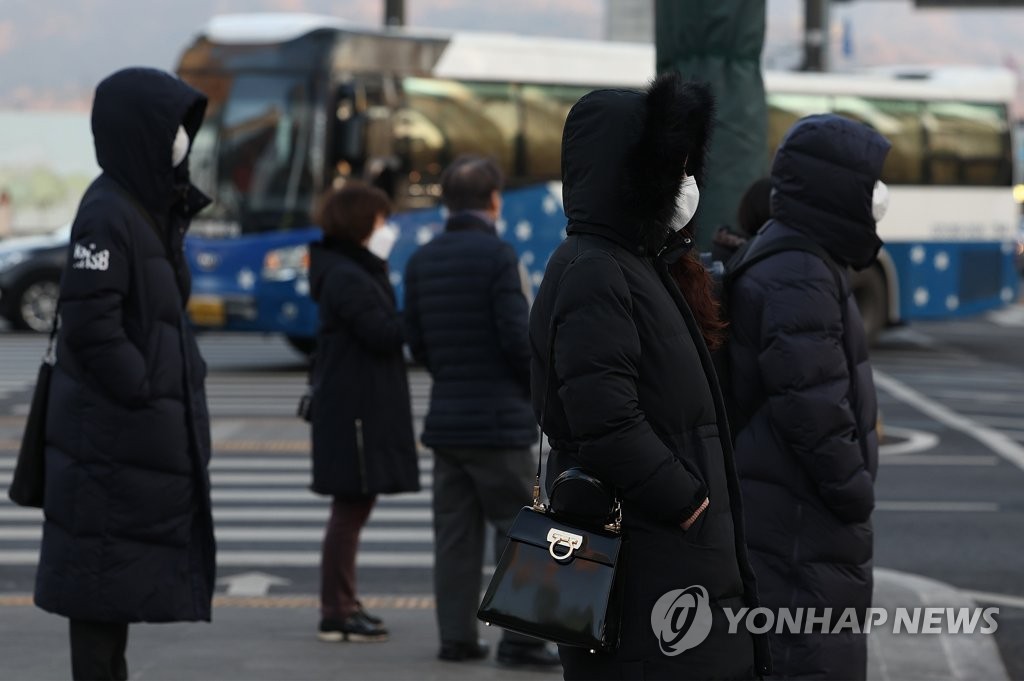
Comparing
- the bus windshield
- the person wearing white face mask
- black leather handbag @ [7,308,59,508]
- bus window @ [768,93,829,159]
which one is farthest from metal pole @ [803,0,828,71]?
black leather handbag @ [7,308,59,508]

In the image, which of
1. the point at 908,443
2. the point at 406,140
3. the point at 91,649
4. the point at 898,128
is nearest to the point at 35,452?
the point at 91,649

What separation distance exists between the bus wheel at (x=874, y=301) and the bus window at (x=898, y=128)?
4.46ft

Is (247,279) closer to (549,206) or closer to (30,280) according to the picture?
(549,206)

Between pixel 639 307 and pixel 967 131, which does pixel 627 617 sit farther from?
pixel 967 131

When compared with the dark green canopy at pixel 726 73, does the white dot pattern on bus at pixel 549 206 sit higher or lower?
lower

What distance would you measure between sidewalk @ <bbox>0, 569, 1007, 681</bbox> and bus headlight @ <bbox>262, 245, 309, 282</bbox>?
35.7 feet

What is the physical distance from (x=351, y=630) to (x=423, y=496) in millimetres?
3984

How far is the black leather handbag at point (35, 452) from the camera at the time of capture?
16.3 ft

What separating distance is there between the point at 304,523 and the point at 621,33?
24676 millimetres

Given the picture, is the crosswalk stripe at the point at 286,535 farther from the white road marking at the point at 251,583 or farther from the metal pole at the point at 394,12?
the metal pole at the point at 394,12

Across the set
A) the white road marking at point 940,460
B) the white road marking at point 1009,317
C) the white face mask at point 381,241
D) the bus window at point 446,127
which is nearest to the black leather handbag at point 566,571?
the white face mask at point 381,241

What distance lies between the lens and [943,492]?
1091cm

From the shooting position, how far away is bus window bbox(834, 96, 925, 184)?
72.1 feet

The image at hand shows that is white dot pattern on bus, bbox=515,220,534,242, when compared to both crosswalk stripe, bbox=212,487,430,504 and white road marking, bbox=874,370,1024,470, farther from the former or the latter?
crosswalk stripe, bbox=212,487,430,504
